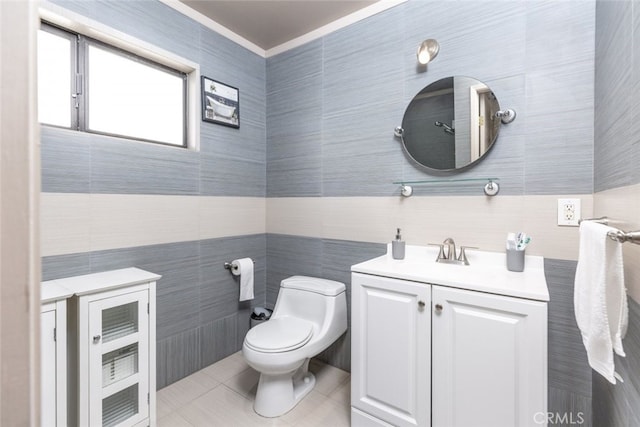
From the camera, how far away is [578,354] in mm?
1326

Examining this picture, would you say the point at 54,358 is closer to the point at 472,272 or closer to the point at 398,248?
the point at 398,248

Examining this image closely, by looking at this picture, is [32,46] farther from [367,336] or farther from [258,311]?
[258,311]

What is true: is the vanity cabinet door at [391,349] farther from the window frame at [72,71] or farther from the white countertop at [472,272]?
the window frame at [72,71]

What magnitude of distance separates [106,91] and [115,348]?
1318 millimetres

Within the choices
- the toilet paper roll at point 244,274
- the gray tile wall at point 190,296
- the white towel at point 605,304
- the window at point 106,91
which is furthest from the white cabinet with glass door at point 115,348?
the white towel at point 605,304

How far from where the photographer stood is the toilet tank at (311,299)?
1.83 m

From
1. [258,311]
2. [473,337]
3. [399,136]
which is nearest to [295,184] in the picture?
[399,136]

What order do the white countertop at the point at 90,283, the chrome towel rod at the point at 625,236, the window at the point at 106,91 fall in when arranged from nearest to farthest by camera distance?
the chrome towel rod at the point at 625,236, the white countertop at the point at 90,283, the window at the point at 106,91

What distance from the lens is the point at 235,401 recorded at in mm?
1676

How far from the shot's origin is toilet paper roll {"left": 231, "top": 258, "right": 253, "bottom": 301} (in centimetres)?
212

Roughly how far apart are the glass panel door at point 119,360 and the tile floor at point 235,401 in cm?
23

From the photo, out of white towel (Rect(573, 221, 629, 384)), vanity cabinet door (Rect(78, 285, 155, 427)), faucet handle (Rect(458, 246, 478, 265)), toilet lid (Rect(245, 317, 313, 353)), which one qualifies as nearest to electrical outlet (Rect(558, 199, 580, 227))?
faucet handle (Rect(458, 246, 478, 265))

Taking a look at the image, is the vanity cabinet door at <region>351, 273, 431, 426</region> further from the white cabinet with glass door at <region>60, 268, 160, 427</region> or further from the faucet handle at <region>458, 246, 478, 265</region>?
the white cabinet with glass door at <region>60, 268, 160, 427</region>

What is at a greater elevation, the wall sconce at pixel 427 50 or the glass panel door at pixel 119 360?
the wall sconce at pixel 427 50
